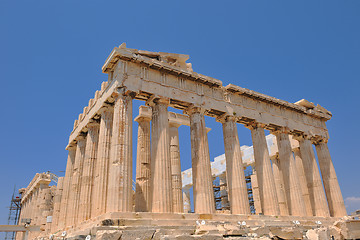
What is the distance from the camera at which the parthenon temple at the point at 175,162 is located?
16.4 m

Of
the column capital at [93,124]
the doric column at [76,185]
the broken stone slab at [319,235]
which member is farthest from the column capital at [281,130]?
the doric column at [76,185]

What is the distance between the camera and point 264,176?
918 inches

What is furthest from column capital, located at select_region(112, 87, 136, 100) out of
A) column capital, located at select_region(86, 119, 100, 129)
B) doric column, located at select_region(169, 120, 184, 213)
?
doric column, located at select_region(169, 120, 184, 213)

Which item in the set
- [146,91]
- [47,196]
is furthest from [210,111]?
[47,196]

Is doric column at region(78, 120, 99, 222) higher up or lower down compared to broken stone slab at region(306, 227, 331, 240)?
higher up

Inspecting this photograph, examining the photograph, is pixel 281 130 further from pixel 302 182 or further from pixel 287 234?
pixel 287 234

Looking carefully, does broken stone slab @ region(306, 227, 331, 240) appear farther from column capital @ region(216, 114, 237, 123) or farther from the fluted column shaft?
column capital @ region(216, 114, 237, 123)

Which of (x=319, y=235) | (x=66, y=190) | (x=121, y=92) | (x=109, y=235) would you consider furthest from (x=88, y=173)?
(x=319, y=235)

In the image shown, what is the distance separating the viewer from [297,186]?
2472 cm

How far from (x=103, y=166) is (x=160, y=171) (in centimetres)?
362

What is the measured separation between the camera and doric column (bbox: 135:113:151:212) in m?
21.2

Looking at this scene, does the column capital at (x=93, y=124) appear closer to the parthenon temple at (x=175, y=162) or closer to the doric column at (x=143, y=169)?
the parthenon temple at (x=175, y=162)

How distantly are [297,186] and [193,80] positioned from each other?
11.8 meters

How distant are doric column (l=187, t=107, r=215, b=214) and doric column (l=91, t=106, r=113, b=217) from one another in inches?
217
